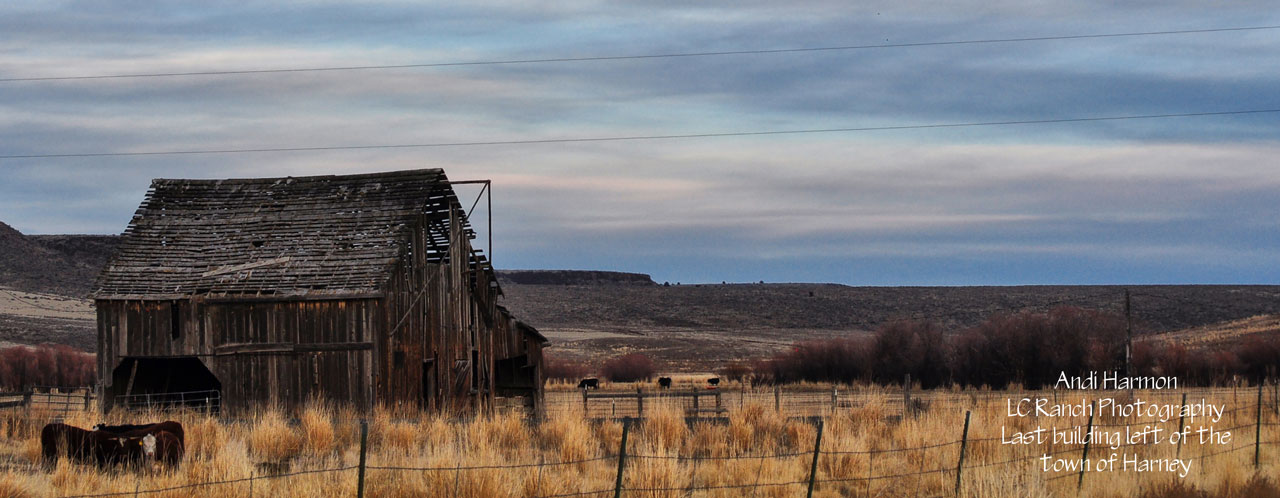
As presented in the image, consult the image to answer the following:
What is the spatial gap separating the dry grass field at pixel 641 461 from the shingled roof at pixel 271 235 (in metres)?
5.47

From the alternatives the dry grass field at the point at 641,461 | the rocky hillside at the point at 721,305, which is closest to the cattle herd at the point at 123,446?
the dry grass field at the point at 641,461

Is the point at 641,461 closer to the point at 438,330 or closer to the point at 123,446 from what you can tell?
the point at 123,446

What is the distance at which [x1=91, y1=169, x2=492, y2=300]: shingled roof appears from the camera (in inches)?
1101

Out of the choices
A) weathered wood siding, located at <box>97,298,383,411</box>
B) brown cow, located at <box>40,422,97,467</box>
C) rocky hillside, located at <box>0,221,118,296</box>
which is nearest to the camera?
brown cow, located at <box>40,422,97,467</box>

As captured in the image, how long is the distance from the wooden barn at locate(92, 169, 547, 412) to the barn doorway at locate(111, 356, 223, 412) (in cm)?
5

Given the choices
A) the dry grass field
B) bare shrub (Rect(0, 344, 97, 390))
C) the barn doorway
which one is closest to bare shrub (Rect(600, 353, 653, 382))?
bare shrub (Rect(0, 344, 97, 390))

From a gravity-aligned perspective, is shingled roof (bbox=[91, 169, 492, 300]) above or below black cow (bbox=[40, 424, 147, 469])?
above

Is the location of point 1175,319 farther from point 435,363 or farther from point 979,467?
point 979,467

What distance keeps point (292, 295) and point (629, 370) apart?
3725 cm

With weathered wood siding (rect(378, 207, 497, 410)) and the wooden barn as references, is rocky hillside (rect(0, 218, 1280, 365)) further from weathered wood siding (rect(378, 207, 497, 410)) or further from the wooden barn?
the wooden barn

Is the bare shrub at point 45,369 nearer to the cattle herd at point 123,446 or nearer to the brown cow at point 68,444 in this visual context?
the brown cow at point 68,444

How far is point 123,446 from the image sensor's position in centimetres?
1533

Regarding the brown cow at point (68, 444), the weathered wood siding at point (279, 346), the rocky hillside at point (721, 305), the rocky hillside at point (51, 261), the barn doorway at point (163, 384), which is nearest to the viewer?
the brown cow at point (68, 444)

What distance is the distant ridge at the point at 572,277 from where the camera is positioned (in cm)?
18212
